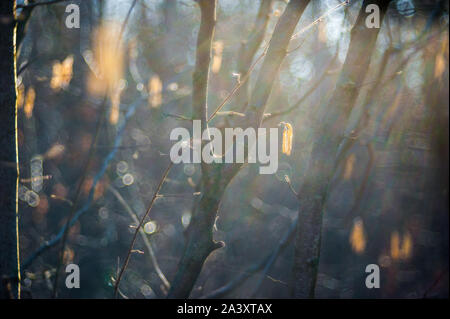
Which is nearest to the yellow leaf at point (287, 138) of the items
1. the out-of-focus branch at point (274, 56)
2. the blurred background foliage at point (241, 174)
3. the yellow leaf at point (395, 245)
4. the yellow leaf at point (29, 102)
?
the out-of-focus branch at point (274, 56)

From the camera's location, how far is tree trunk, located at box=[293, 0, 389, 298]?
3.00 meters

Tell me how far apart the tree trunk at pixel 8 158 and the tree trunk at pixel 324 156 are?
2.20m

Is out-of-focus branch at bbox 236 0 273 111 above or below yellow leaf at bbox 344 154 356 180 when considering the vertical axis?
above

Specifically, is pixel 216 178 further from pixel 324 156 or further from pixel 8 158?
pixel 8 158

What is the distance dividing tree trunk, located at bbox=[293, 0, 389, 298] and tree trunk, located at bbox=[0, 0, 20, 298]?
220cm

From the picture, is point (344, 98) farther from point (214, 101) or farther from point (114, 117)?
point (214, 101)

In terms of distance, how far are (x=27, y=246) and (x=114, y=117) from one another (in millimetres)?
2428

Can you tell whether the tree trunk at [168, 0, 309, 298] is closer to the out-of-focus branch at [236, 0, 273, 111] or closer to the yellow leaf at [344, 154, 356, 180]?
the out-of-focus branch at [236, 0, 273, 111]

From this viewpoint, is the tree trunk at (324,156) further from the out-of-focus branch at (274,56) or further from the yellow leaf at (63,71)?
the yellow leaf at (63,71)

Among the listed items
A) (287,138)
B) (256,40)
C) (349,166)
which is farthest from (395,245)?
(287,138)

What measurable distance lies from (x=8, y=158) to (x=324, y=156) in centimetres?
244

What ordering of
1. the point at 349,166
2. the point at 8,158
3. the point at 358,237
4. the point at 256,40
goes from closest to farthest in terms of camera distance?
the point at 8,158 → the point at 256,40 → the point at 358,237 → the point at 349,166

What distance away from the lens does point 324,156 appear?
3086mm

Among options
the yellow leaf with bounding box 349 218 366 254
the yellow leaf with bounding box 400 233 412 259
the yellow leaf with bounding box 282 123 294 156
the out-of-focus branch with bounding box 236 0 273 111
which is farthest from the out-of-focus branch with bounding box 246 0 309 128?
the yellow leaf with bounding box 400 233 412 259
